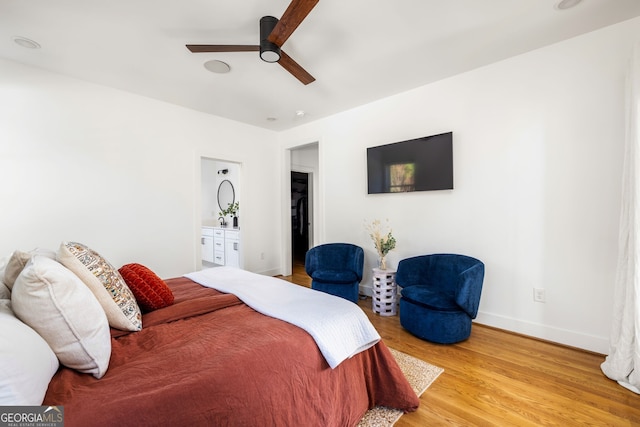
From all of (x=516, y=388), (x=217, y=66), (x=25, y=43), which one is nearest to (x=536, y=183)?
(x=516, y=388)

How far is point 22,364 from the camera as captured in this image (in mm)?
764

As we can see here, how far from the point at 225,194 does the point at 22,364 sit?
554 cm

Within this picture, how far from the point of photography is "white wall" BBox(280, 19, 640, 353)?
7.18 ft

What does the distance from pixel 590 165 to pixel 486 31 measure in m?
1.38

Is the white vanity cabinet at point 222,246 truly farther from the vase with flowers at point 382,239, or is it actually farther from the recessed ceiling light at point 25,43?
the recessed ceiling light at point 25,43

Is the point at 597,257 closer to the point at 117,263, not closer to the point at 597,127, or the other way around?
the point at 597,127

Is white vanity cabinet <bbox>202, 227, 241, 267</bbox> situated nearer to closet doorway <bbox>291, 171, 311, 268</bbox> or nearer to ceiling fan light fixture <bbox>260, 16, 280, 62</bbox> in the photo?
closet doorway <bbox>291, 171, 311, 268</bbox>

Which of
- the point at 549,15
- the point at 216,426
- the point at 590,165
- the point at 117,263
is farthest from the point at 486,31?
the point at 117,263

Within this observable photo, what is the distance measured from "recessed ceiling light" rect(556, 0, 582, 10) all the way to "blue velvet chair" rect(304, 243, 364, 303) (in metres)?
2.68

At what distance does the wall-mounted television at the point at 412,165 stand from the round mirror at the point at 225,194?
342 cm

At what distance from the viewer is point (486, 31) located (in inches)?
86.0

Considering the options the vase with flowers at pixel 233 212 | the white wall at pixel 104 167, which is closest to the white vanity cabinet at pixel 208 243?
the vase with flowers at pixel 233 212

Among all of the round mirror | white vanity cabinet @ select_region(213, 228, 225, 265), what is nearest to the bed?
white vanity cabinet @ select_region(213, 228, 225, 265)

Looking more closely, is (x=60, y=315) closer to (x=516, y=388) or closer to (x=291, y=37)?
(x=291, y=37)
